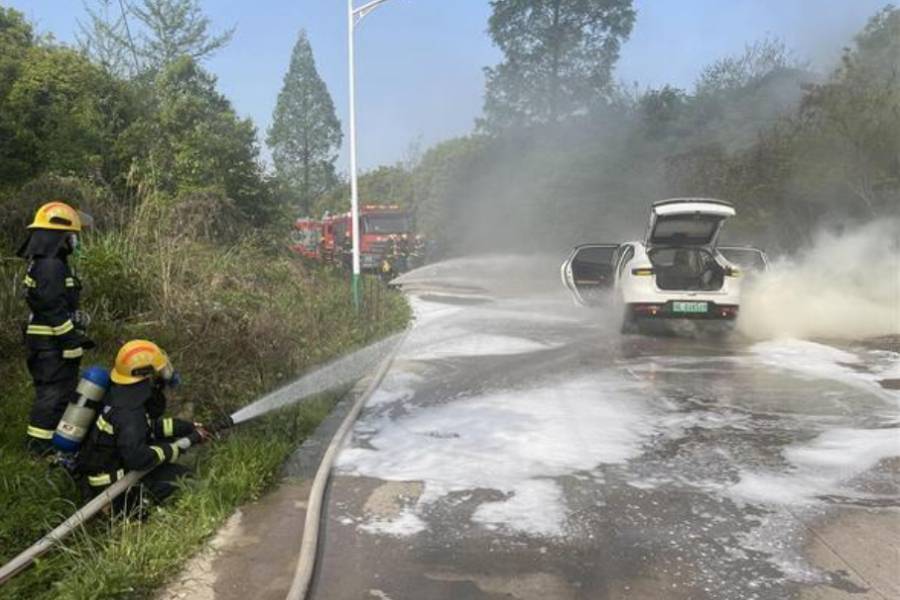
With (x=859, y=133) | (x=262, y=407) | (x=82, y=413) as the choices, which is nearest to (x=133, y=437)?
(x=82, y=413)

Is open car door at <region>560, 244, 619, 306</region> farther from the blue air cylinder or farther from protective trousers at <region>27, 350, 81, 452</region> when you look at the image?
the blue air cylinder

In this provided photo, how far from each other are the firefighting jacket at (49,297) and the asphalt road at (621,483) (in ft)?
6.92

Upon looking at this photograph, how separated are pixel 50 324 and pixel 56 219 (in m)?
0.73

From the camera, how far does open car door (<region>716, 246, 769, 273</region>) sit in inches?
465

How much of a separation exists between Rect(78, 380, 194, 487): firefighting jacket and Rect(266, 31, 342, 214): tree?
50.9m

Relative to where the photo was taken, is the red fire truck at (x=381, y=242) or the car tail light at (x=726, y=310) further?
the red fire truck at (x=381, y=242)

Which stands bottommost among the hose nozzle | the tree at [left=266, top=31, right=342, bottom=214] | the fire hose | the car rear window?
the fire hose

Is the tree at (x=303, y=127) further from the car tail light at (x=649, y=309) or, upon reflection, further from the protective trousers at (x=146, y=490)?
the protective trousers at (x=146, y=490)

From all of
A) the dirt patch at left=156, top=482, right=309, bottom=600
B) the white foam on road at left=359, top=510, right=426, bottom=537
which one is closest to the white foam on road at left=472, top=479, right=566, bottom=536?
the white foam on road at left=359, top=510, right=426, bottom=537

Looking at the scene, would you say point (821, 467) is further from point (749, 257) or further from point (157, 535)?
point (749, 257)

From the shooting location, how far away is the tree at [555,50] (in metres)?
34.2

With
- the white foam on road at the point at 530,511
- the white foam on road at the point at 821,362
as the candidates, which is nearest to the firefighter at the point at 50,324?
the white foam on road at the point at 530,511

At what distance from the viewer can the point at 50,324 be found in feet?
16.6

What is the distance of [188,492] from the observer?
4305 mm
